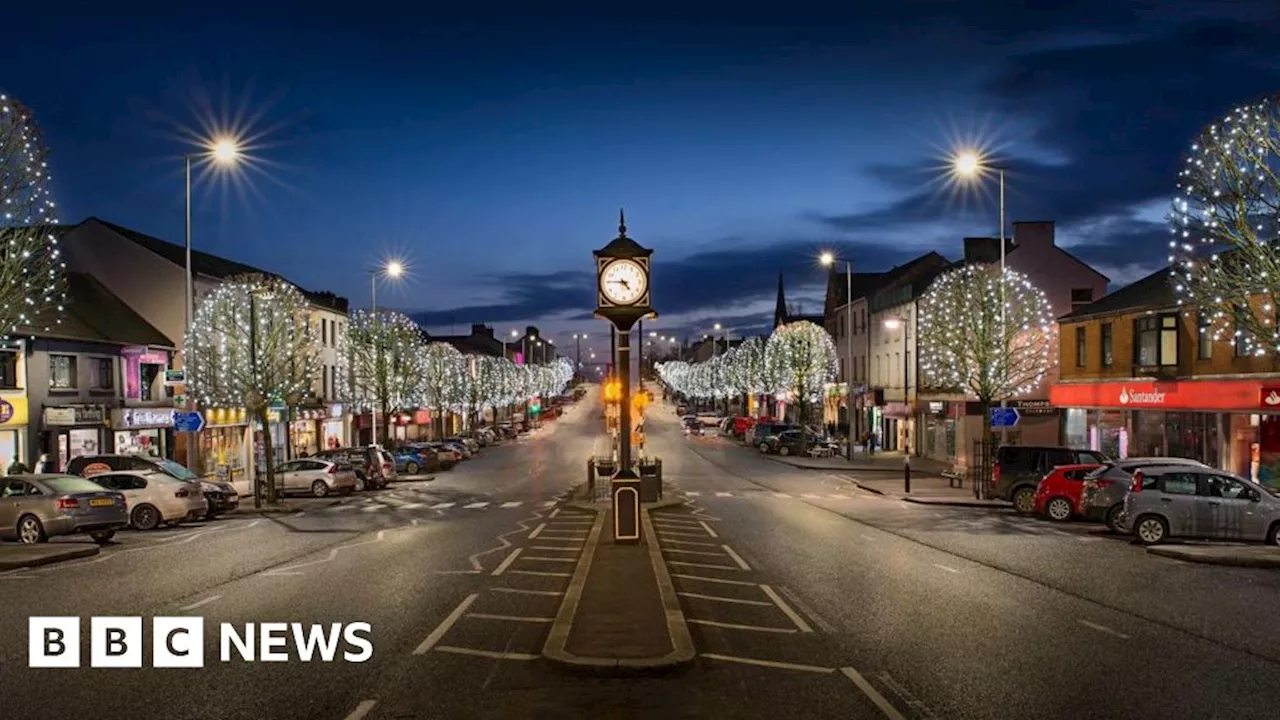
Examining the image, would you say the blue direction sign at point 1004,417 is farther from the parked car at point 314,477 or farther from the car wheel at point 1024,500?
→ the parked car at point 314,477

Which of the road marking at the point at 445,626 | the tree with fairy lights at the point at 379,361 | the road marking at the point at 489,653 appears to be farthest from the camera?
the tree with fairy lights at the point at 379,361

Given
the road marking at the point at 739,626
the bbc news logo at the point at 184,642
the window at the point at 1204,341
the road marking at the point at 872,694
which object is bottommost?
the road marking at the point at 739,626

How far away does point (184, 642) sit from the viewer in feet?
43.7

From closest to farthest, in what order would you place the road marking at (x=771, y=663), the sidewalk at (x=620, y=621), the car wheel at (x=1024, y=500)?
1. the sidewalk at (x=620, y=621)
2. the road marking at (x=771, y=663)
3. the car wheel at (x=1024, y=500)

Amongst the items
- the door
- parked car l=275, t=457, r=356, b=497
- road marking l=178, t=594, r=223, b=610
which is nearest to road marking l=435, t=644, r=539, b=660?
road marking l=178, t=594, r=223, b=610

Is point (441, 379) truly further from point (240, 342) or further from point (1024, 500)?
Answer: point (1024, 500)

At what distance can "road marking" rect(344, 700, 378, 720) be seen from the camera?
9766mm

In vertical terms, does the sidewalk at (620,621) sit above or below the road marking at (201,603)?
above

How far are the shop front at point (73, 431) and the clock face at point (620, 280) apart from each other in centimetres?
2673

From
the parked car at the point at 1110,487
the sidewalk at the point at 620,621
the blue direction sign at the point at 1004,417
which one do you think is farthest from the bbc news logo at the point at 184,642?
the blue direction sign at the point at 1004,417

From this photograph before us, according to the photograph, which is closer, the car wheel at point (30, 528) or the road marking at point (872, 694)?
the road marking at point (872, 694)

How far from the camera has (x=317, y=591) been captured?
17328 millimetres

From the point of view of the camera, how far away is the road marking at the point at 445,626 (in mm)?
12786

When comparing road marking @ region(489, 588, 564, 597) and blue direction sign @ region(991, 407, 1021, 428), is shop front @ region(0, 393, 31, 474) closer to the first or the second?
road marking @ region(489, 588, 564, 597)
